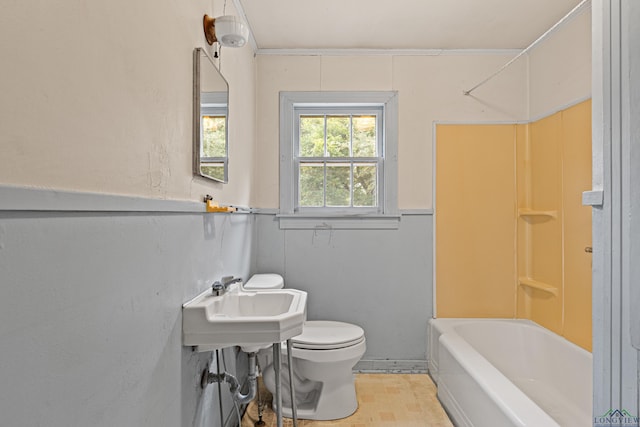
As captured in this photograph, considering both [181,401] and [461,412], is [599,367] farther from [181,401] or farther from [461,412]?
[181,401]

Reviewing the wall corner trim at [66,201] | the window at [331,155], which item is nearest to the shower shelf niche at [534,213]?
the window at [331,155]

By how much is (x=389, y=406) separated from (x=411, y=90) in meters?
2.17

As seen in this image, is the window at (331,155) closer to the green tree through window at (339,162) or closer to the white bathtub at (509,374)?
the green tree through window at (339,162)

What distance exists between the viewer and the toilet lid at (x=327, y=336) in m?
2.08

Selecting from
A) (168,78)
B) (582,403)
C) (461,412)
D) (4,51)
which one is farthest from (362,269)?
(4,51)

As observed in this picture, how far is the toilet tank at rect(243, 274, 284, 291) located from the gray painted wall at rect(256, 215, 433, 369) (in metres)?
0.28

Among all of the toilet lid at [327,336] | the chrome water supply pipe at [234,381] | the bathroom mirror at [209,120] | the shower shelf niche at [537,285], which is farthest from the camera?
the shower shelf niche at [537,285]

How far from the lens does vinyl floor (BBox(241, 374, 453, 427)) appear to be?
6.94ft

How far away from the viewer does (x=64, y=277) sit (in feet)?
2.43

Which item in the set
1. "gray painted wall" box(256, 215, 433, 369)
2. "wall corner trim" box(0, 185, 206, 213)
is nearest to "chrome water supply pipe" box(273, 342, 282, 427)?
"wall corner trim" box(0, 185, 206, 213)

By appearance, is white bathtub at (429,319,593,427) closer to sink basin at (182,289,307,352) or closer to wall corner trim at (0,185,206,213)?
sink basin at (182,289,307,352)

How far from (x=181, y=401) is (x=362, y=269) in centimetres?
167

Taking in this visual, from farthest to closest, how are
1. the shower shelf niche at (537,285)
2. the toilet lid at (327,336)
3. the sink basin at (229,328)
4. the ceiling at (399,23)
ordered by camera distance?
the shower shelf niche at (537,285) < the ceiling at (399,23) < the toilet lid at (327,336) < the sink basin at (229,328)

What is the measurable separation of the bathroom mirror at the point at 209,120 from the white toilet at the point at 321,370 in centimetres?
84
